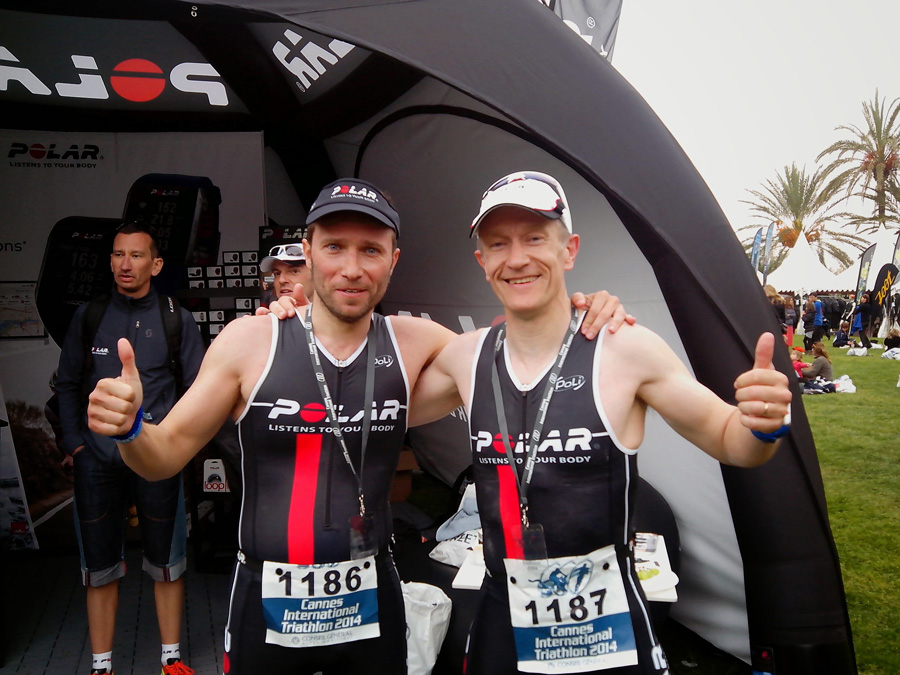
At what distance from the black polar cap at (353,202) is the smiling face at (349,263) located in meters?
0.04

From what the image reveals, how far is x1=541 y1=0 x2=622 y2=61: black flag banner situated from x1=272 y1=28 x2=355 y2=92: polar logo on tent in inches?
132

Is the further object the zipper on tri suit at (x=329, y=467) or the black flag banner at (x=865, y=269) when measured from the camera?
the black flag banner at (x=865, y=269)

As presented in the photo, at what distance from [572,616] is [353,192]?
1360 mm

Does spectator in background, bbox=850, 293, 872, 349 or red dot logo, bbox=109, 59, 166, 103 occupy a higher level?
spectator in background, bbox=850, 293, 872, 349

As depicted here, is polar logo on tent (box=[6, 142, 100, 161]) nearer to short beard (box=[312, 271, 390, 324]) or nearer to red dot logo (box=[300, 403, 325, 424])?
short beard (box=[312, 271, 390, 324])

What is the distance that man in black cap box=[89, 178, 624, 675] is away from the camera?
193 centimetres

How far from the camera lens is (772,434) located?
1566mm

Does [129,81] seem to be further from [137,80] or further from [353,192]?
[353,192]

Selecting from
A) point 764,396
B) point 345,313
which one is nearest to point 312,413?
point 345,313

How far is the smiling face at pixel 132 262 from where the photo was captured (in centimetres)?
349

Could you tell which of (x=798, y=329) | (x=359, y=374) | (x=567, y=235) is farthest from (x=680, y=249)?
(x=798, y=329)

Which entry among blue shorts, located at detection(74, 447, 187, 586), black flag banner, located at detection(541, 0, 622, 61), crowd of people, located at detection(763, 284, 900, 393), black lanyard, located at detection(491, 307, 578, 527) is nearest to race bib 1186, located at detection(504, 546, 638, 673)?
black lanyard, located at detection(491, 307, 578, 527)

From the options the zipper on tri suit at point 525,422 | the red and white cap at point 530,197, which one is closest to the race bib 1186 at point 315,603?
the zipper on tri suit at point 525,422

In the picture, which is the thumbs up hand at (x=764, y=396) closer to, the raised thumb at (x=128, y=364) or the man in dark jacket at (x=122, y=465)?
the raised thumb at (x=128, y=364)
